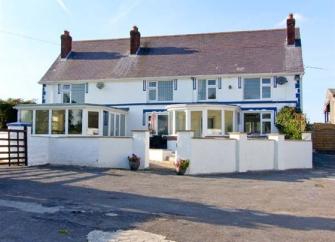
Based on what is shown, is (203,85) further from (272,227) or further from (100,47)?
(272,227)

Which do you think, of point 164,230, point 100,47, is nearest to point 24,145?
point 164,230

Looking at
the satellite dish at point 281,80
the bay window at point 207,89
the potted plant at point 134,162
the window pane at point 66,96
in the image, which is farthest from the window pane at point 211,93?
the potted plant at point 134,162

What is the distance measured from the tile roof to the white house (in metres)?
0.07

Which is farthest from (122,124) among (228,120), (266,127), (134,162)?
(134,162)

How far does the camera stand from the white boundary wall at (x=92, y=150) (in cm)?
2100

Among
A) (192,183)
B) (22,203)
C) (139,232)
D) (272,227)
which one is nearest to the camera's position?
(139,232)

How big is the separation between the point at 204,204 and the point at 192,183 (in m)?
4.88

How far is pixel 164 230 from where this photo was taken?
8586 millimetres

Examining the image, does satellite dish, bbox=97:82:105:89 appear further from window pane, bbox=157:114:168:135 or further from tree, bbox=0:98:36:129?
tree, bbox=0:98:36:129

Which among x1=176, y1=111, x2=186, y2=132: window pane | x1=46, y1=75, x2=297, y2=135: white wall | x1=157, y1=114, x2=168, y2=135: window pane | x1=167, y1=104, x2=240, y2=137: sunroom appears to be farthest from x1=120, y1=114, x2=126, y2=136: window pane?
x1=176, y1=111, x2=186, y2=132: window pane

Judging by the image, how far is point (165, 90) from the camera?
108ft

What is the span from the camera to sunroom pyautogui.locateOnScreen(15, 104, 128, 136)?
90.4 feet

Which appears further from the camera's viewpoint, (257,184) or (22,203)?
(257,184)

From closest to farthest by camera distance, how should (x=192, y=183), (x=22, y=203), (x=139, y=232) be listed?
(x=139, y=232) → (x=22, y=203) → (x=192, y=183)
